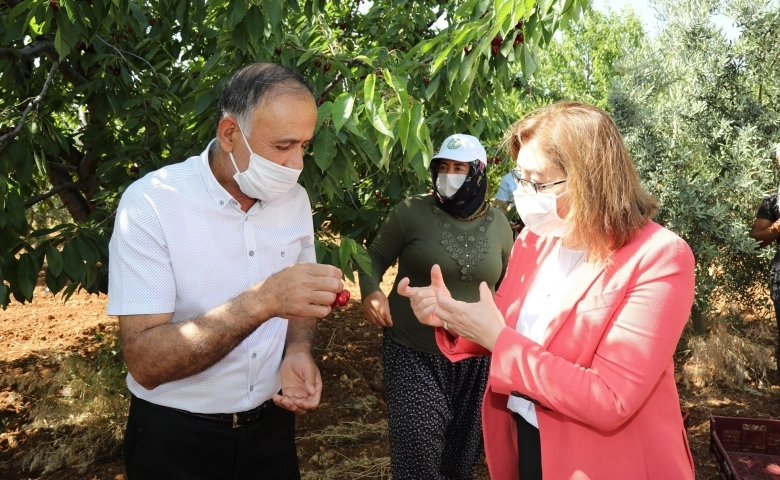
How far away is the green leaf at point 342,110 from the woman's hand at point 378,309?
0.95m

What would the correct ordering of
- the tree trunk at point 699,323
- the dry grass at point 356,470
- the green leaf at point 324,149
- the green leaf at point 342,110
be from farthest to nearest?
the tree trunk at point 699,323 → the dry grass at point 356,470 → the green leaf at point 324,149 → the green leaf at point 342,110

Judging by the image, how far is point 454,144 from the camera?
298cm

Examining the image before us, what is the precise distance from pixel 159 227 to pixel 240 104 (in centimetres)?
42

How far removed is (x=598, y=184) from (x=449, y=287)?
1.34 metres

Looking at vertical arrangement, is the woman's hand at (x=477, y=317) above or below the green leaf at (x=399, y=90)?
below

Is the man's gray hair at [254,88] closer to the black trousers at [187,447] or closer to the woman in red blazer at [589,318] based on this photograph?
the woman in red blazer at [589,318]

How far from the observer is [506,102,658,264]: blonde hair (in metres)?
1.73

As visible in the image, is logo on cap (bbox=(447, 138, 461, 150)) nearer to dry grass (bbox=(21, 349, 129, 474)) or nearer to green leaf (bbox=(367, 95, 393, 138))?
green leaf (bbox=(367, 95, 393, 138))

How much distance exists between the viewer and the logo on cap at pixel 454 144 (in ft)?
9.73

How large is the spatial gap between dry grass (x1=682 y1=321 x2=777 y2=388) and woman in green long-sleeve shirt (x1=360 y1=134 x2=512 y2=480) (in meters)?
3.08

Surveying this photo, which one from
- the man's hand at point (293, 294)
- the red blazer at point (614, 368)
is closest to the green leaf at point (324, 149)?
the man's hand at point (293, 294)

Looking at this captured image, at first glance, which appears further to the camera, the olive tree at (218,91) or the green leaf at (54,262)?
the green leaf at (54,262)

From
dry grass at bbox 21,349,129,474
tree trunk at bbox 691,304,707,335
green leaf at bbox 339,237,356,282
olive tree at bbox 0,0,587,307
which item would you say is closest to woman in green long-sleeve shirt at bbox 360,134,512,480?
olive tree at bbox 0,0,587,307

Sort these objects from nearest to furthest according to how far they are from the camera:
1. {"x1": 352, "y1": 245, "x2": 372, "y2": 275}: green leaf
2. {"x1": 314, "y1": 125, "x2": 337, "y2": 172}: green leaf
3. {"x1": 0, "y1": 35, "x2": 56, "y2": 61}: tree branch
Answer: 1. {"x1": 314, "y1": 125, "x2": 337, "y2": 172}: green leaf
2. {"x1": 352, "y1": 245, "x2": 372, "y2": 275}: green leaf
3. {"x1": 0, "y1": 35, "x2": 56, "y2": 61}: tree branch
